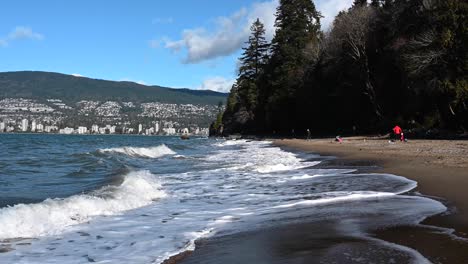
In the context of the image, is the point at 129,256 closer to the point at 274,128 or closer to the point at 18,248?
the point at 18,248

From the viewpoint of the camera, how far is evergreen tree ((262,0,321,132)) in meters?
65.9

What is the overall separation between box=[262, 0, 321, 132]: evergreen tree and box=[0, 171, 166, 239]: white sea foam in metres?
54.0

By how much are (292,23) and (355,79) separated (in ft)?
83.1

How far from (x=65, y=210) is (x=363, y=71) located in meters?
40.9

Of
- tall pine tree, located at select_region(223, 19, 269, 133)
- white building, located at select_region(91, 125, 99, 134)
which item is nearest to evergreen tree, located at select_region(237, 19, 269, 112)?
tall pine tree, located at select_region(223, 19, 269, 133)

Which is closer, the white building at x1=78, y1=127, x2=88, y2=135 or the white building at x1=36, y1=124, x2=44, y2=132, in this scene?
the white building at x1=36, y1=124, x2=44, y2=132

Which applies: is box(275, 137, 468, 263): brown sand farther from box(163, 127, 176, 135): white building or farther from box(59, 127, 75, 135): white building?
box(163, 127, 176, 135): white building

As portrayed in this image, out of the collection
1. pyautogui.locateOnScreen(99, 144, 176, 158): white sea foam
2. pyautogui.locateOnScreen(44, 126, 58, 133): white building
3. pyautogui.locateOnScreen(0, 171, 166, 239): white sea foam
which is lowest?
pyautogui.locateOnScreen(99, 144, 176, 158): white sea foam

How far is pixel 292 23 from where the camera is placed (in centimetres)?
7044

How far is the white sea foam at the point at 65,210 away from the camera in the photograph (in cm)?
756

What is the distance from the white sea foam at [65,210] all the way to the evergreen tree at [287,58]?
2125 inches

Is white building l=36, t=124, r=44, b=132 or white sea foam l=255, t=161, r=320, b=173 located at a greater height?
white building l=36, t=124, r=44, b=132

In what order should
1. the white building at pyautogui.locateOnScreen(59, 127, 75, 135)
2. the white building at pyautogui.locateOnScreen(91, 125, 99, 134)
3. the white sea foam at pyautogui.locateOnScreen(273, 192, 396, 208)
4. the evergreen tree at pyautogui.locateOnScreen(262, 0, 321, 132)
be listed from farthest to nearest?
the white building at pyautogui.locateOnScreen(91, 125, 99, 134)
the white building at pyautogui.locateOnScreen(59, 127, 75, 135)
the evergreen tree at pyautogui.locateOnScreen(262, 0, 321, 132)
the white sea foam at pyautogui.locateOnScreen(273, 192, 396, 208)

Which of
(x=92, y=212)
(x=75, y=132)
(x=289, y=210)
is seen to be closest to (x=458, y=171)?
(x=289, y=210)
